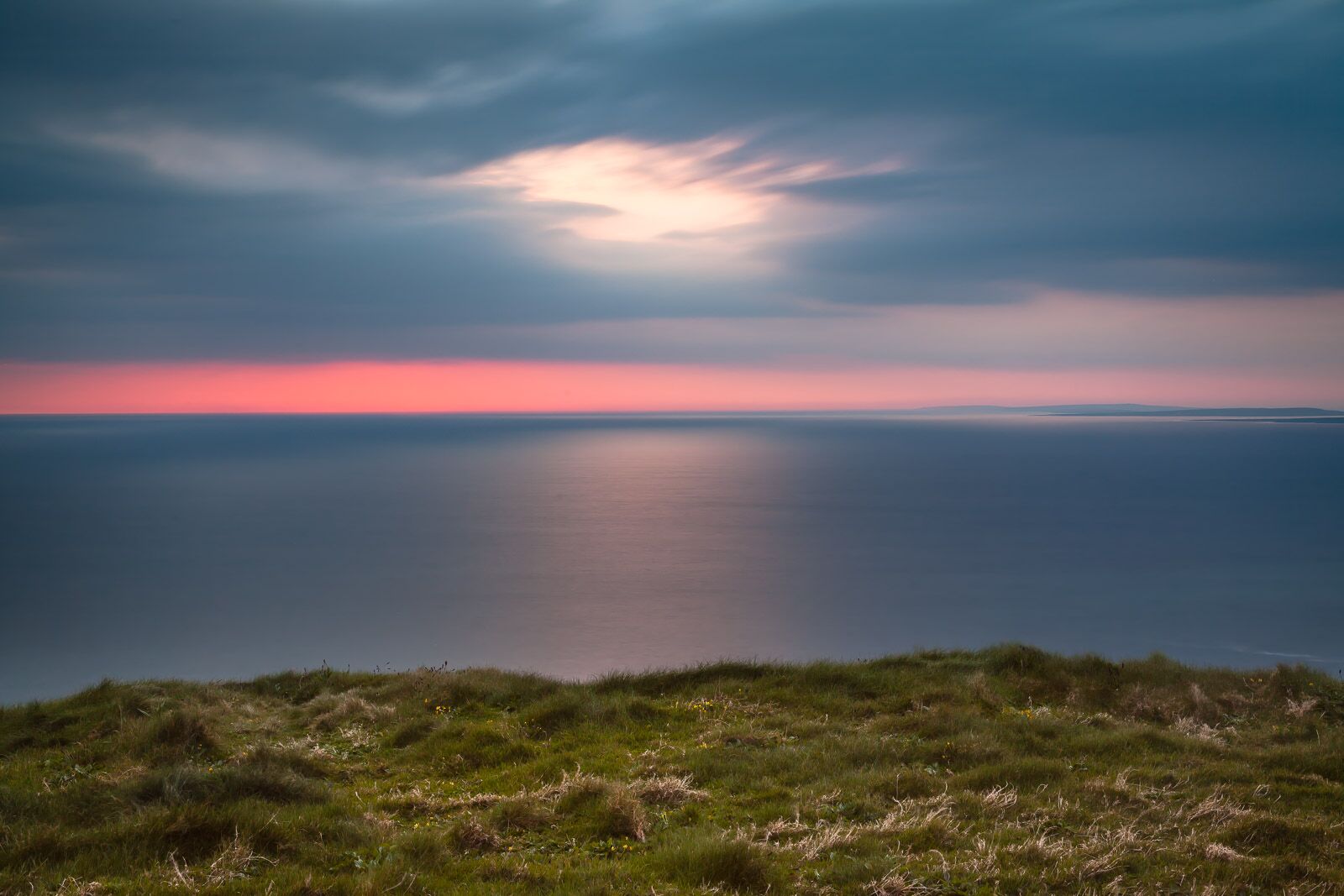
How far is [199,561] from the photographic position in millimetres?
83000

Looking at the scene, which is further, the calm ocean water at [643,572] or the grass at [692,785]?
the calm ocean water at [643,572]

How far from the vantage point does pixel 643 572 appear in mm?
74062

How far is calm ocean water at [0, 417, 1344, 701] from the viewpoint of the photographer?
174 ft

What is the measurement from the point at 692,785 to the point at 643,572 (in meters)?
62.2

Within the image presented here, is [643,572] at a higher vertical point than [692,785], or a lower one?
lower

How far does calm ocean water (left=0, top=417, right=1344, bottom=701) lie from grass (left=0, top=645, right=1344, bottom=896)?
1119 inches

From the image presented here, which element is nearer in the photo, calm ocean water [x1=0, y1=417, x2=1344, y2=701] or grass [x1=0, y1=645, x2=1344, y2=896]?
grass [x1=0, y1=645, x2=1344, y2=896]

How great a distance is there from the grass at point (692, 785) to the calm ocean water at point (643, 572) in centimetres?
2843

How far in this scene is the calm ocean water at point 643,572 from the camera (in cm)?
5297

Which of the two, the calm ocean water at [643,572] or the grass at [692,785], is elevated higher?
the grass at [692,785]

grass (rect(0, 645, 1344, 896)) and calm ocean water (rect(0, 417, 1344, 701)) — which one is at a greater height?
grass (rect(0, 645, 1344, 896))

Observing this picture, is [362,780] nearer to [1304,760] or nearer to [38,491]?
[1304,760]

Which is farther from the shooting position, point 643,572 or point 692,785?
point 643,572

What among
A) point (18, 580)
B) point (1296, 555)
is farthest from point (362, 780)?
point (1296, 555)
